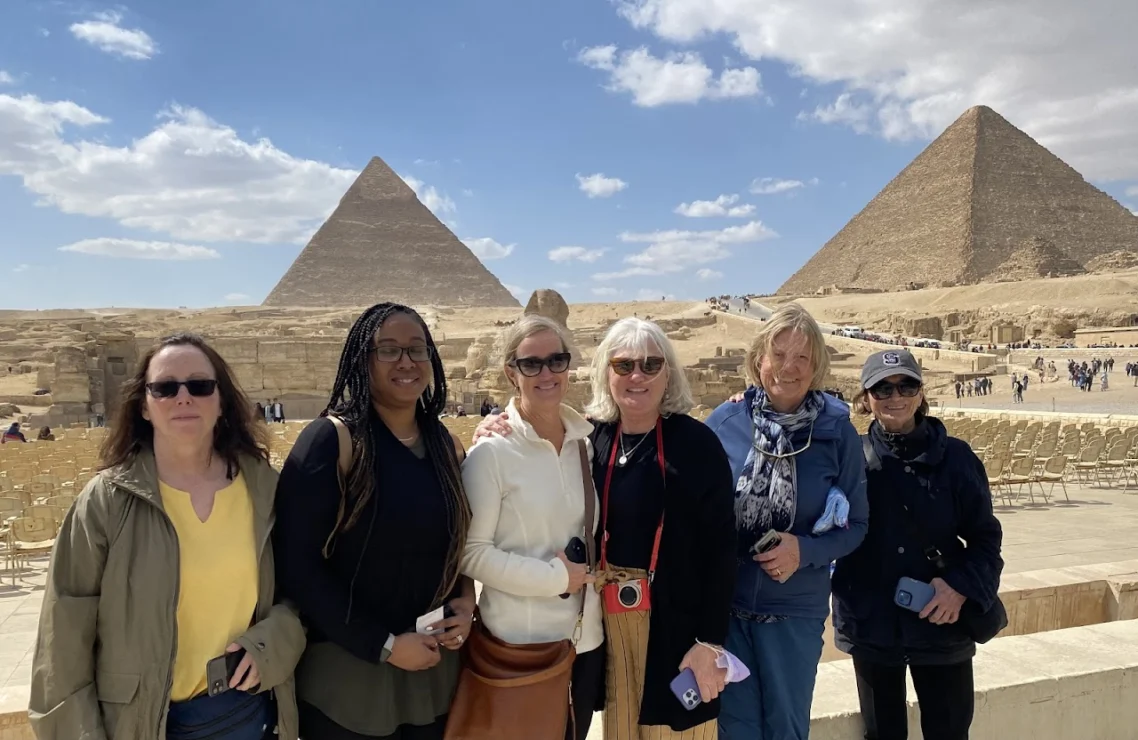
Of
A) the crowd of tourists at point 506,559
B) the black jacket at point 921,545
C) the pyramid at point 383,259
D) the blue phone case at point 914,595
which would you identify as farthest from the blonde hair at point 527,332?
the pyramid at point 383,259

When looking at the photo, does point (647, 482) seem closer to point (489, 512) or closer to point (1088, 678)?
point (489, 512)

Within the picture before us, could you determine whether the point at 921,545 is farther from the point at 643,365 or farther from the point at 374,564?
the point at 374,564

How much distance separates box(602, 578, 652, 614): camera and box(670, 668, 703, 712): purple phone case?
18 cm

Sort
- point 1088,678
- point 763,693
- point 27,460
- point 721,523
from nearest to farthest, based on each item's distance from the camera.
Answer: point 721,523, point 763,693, point 1088,678, point 27,460

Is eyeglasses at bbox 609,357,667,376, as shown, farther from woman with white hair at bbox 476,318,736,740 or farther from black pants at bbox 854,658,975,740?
black pants at bbox 854,658,975,740

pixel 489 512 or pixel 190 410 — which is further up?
pixel 190 410

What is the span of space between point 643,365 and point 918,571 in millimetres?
966

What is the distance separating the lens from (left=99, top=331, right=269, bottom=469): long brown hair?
1.77 meters

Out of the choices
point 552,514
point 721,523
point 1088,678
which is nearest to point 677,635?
point 721,523

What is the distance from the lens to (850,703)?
2396 mm

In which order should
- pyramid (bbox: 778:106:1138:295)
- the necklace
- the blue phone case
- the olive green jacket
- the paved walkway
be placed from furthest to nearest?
pyramid (bbox: 778:106:1138:295)
the paved walkway
the blue phone case
the necklace
the olive green jacket

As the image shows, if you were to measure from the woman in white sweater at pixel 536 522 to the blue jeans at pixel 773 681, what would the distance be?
403 mm

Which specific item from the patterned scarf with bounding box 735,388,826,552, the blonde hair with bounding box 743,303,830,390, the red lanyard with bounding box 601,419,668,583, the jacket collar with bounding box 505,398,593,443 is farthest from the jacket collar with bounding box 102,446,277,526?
the blonde hair with bounding box 743,303,830,390

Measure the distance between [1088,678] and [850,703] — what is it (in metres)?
0.74
